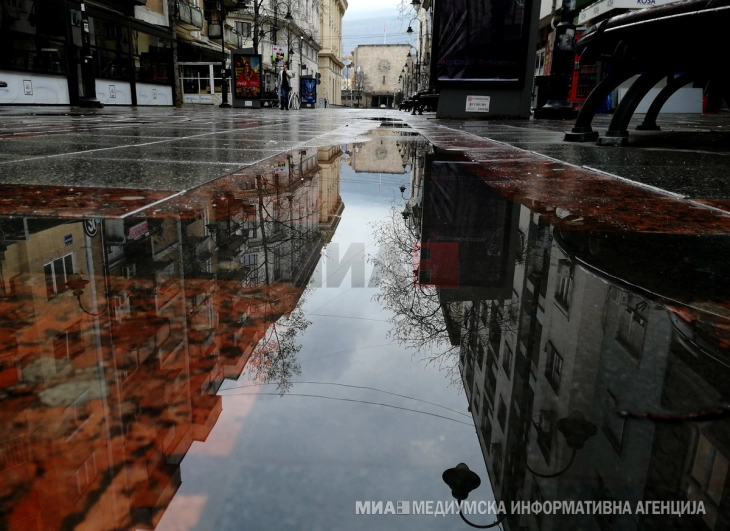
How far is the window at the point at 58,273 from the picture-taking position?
1077 millimetres

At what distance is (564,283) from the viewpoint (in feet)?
3.86

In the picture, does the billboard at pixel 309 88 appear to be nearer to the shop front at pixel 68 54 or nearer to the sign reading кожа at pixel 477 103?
the shop front at pixel 68 54

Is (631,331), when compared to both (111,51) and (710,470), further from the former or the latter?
(111,51)

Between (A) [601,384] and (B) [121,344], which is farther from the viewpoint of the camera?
(B) [121,344]

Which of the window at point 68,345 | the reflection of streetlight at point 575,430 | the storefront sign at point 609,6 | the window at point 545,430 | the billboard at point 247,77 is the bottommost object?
the window at point 545,430

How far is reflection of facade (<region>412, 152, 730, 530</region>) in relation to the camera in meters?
0.55

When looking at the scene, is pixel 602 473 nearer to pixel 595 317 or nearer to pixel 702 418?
pixel 702 418

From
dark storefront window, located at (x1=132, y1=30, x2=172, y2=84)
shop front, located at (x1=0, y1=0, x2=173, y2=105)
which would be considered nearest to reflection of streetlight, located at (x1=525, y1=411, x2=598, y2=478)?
shop front, located at (x1=0, y1=0, x2=173, y2=105)

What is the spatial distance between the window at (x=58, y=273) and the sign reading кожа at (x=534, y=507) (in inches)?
31.7

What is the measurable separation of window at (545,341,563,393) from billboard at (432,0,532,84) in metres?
12.4

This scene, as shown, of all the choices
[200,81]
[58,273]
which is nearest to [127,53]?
[200,81]

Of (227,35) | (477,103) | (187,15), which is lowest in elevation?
(477,103)

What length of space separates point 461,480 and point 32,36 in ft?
70.1

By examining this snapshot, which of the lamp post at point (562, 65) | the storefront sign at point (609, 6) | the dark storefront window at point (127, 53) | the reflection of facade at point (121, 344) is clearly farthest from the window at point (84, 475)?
the dark storefront window at point (127, 53)
